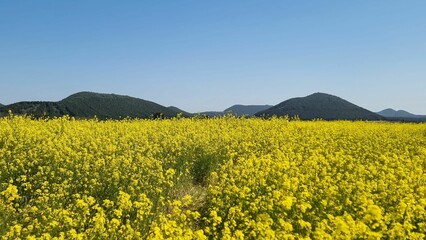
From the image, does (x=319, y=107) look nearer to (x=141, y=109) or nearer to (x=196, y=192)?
(x=141, y=109)

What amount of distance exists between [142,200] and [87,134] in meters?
6.85

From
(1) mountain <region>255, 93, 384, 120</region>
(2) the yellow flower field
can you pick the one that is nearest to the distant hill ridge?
(1) mountain <region>255, 93, 384, 120</region>

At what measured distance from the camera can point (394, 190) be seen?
23.7 ft

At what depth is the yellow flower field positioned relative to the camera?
17.6 ft

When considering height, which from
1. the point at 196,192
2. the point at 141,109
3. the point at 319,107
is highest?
the point at 319,107

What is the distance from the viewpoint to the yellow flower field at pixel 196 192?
538 cm

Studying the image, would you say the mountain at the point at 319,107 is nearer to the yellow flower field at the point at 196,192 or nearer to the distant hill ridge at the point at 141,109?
the distant hill ridge at the point at 141,109

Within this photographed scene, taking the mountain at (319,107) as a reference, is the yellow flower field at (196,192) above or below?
below

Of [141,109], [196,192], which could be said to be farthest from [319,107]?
[196,192]

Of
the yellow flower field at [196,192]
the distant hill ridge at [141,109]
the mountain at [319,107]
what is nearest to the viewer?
the yellow flower field at [196,192]

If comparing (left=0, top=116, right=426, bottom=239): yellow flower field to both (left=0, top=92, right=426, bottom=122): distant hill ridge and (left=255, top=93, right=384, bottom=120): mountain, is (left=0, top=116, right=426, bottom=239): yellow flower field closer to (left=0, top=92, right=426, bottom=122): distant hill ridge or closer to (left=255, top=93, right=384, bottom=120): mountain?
(left=0, top=92, right=426, bottom=122): distant hill ridge

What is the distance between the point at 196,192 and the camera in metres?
9.77

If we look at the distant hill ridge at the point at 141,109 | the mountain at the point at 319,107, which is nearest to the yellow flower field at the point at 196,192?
the distant hill ridge at the point at 141,109

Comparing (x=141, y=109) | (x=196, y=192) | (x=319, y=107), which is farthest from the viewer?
(x=319, y=107)
